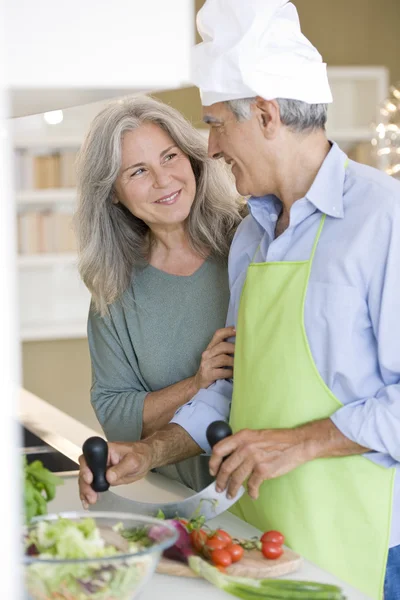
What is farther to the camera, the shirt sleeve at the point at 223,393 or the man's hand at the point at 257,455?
the shirt sleeve at the point at 223,393

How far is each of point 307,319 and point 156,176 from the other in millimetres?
645

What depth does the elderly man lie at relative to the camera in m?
1.41

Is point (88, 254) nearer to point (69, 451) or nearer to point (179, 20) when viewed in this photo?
point (69, 451)

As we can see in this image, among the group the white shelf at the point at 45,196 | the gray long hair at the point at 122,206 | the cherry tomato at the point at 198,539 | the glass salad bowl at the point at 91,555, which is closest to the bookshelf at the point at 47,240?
the white shelf at the point at 45,196

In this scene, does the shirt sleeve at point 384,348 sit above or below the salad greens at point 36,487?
above

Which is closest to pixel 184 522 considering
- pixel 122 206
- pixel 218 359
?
pixel 218 359

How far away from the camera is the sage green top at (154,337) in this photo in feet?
6.68

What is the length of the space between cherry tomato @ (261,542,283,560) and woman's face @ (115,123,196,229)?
850mm

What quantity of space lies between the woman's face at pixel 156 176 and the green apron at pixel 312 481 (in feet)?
1.64

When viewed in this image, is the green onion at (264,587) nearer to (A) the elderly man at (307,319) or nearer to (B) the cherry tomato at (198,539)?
(B) the cherry tomato at (198,539)

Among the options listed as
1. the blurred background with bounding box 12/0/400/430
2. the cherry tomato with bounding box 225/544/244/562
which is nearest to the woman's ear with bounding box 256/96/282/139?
the cherry tomato with bounding box 225/544/244/562

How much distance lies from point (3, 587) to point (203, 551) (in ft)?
2.26

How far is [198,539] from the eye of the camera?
1.37 meters

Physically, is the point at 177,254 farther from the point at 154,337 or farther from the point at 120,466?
the point at 120,466
